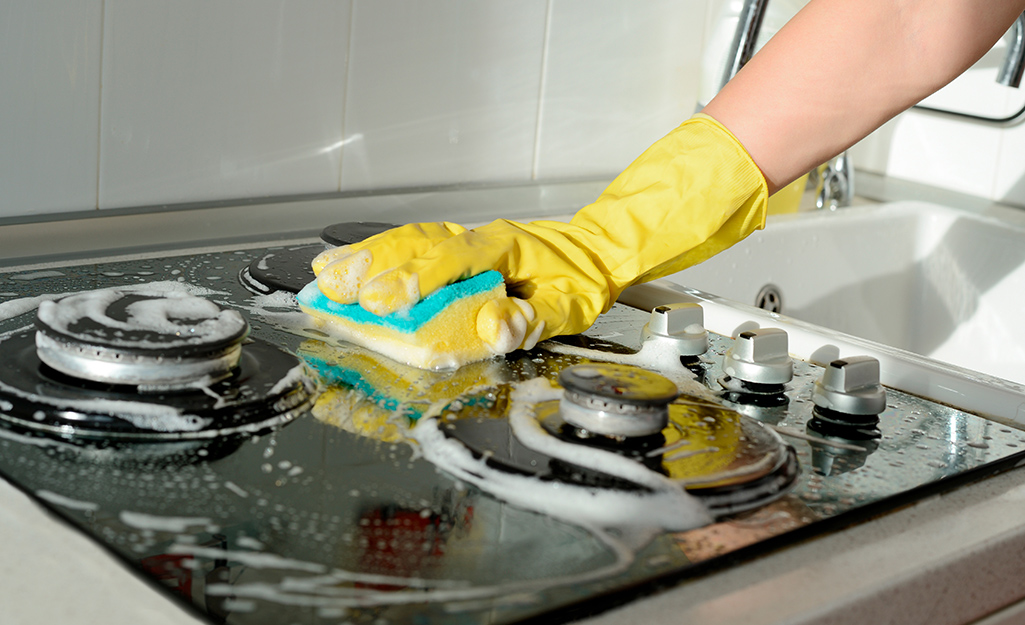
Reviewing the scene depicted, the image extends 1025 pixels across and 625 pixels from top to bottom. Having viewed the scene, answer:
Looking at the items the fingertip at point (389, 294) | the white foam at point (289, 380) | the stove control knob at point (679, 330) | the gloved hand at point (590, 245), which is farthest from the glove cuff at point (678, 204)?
the white foam at point (289, 380)

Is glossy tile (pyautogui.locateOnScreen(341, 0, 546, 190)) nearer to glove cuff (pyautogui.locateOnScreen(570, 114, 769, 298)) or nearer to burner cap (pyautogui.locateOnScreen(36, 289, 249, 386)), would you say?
glove cuff (pyautogui.locateOnScreen(570, 114, 769, 298))

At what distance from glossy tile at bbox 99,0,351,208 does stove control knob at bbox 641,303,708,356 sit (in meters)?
0.51

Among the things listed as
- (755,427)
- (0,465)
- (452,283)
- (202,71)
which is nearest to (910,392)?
(755,427)

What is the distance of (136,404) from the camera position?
0.51 m

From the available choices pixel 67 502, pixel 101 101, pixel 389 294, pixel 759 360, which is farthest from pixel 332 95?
pixel 67 502

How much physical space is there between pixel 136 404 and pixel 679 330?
0.39m

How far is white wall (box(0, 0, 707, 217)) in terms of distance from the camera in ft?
3.00

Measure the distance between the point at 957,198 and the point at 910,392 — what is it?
37.9 inches

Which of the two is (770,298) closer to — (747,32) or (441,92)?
(747,32)

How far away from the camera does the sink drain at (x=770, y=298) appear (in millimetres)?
1337

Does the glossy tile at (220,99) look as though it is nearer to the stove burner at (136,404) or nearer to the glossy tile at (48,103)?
the glossy tile at (48,103)

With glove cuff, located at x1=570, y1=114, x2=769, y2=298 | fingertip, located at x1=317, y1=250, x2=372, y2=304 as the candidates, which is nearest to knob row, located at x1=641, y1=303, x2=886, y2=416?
glove cuff, located at x1=570, y1=114, x2=769, y2=298

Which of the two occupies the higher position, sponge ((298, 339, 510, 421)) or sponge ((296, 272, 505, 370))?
sponge ((296, 272, 505, 370))

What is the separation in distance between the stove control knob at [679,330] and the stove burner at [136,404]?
276mm
